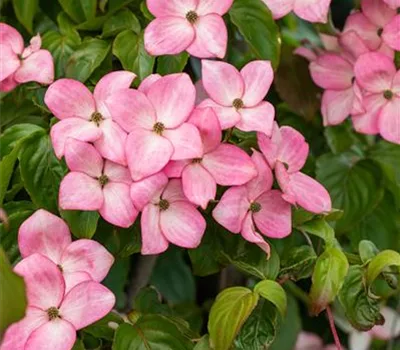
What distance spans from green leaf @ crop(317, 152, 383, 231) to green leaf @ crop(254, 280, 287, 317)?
257 mm

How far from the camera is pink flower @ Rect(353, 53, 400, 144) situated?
0.98 m

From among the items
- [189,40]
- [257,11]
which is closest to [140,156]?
[189,40]

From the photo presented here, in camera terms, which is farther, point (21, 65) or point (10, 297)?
point (21, 65)

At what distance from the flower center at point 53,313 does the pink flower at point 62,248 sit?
42mm

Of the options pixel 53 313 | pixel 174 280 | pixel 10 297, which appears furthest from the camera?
pixel 174 280

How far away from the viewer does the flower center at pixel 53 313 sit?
780mm

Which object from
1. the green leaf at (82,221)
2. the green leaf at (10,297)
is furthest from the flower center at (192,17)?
the green leaf at (10,297)

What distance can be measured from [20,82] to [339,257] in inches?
13.6

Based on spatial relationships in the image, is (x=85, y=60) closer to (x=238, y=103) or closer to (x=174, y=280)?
(x=238, y=103)

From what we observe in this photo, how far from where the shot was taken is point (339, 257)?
2.79 ft

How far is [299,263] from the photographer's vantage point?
0.88 meters

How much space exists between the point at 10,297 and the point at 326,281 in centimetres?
33

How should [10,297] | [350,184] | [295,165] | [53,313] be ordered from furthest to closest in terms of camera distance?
[350,184] < [295,165] < [53,313] < [10,297]

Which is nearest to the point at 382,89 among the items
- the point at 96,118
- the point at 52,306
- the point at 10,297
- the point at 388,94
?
the point at 388,94
